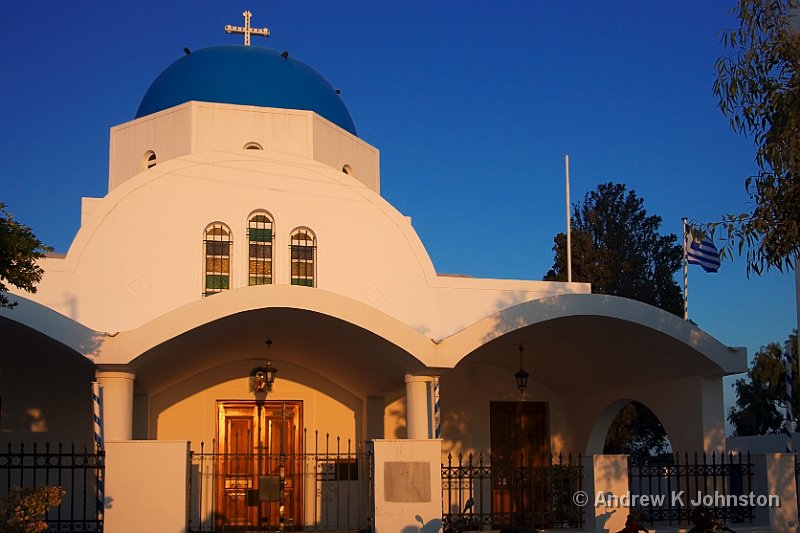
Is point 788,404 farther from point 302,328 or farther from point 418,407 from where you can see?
point 302,328

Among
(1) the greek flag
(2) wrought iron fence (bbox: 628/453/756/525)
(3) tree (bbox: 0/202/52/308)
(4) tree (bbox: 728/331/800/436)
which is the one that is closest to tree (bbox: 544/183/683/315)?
(4) tree (bbox: 728/331/800/436)

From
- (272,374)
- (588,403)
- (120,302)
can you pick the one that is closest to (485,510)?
(588,403)

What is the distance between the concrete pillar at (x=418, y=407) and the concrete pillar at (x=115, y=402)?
3.94 m

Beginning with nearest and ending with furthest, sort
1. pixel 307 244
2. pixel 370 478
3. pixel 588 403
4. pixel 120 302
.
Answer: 1. pixel 370 478
2. pixel 120 302
3. pixel 307 244
4. pixel 588 403

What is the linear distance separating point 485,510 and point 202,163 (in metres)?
8.47

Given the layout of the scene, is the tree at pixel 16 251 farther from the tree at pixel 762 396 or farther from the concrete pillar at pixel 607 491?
the tree at pixel 762 396

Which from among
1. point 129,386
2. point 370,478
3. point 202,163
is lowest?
point 370,478

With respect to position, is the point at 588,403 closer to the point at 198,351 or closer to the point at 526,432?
the point at 526,432

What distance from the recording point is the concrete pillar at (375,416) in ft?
58.3

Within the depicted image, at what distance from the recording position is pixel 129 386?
1327 centimetres

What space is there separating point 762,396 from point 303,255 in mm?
22137

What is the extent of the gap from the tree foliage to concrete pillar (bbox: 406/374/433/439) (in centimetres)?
1313

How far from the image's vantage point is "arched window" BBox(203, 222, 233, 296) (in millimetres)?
16922

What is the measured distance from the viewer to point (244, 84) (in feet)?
66.7
